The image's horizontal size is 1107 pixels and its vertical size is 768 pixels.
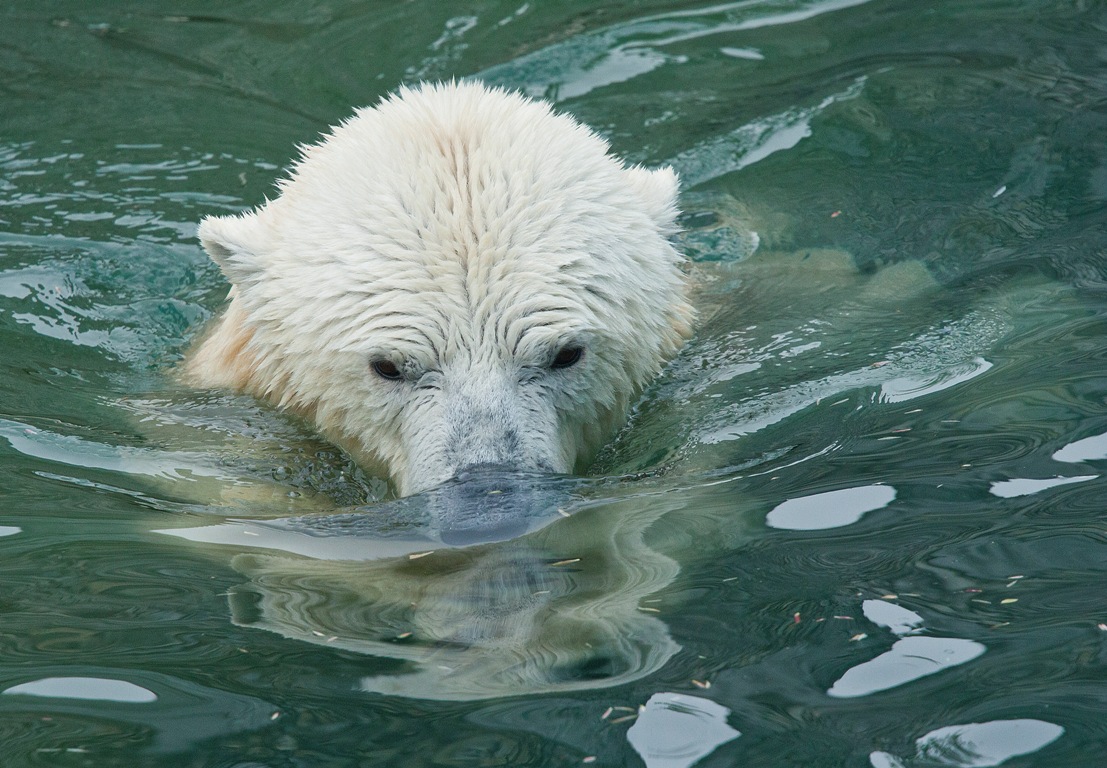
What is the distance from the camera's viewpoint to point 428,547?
3.54m

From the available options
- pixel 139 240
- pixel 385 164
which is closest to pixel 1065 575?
pixel 385 164

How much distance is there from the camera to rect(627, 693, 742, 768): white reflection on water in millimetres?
2500

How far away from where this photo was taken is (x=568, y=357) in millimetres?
4109

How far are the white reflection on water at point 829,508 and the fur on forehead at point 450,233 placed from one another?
2.94 feet

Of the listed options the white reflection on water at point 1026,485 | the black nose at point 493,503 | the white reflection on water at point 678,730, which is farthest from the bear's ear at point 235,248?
the white reflection on water at point 1026,485

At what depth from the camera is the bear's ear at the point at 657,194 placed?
460cm

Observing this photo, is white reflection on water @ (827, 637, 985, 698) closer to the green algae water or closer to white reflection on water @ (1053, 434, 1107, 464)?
the green algae water

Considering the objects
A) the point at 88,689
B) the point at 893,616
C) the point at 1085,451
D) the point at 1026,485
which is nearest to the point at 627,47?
the point at 1085,451

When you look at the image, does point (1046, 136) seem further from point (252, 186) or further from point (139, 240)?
point (139, 240)

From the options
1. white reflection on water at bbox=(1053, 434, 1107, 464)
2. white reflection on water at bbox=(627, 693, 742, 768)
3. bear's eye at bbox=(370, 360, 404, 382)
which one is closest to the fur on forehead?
bear's eye at bbox=(370, 360, 404, 382)

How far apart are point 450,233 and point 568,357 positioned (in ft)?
1.80

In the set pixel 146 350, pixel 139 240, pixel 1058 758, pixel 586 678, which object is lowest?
pixel 1058 758

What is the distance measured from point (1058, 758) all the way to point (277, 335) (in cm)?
283

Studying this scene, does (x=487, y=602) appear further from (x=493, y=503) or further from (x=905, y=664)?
(x=905, y=664)
